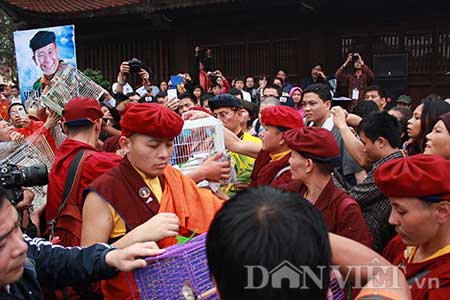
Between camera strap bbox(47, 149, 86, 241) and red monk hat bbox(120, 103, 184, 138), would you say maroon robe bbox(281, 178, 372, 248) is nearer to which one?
red monk hat bbox(120, 103, 184, 138)

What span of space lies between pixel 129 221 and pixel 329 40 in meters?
9.39

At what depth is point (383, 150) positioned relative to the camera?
326cm

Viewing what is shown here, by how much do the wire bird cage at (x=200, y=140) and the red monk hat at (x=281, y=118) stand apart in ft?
2.25

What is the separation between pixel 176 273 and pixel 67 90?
2838mm

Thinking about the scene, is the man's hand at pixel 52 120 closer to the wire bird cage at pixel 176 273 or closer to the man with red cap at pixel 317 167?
the man with red cap at pixel 317 167

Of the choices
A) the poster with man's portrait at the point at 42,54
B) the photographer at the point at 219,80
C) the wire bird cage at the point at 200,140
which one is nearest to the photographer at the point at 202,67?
the photographer at the point at 219,80

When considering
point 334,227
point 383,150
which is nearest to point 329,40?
point 383,150

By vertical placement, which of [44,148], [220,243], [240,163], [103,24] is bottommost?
[240,163]

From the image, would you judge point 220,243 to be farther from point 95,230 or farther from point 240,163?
point 240,163

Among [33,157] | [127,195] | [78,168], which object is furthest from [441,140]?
[33,157]

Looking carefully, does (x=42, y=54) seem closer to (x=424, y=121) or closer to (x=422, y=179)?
(x=424, y=121)

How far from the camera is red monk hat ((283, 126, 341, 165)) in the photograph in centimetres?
263

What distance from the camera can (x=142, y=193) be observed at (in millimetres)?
2371

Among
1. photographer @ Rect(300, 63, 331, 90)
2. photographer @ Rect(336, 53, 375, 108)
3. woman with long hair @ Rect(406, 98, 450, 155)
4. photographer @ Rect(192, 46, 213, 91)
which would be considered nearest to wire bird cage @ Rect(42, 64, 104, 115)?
woman with long hair @ Rect(406, 98, 450, 155)
